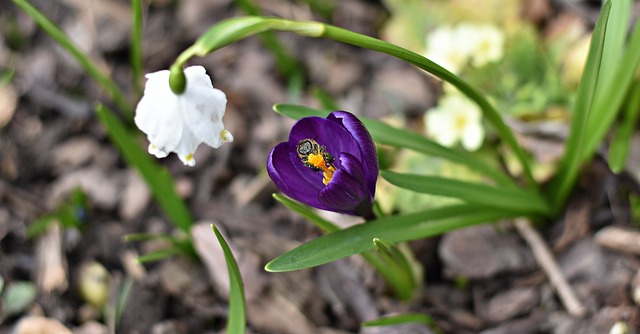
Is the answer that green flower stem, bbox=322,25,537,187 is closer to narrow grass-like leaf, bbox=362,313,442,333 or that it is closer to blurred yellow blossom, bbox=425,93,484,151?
blurred yellow blossom, bbox=425,93,484,151

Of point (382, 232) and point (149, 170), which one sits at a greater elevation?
point (382, 232)

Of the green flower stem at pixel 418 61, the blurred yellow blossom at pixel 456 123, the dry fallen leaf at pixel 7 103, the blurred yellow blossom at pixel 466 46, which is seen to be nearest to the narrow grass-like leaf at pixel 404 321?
the green flower stem at pixel 418 61

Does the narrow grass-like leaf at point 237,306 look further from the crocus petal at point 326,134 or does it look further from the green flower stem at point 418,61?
the green flower stem at point 418,61

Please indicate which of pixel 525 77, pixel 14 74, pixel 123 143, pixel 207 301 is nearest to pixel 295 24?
pixel 123 143

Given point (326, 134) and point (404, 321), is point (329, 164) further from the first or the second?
point (404, 321)

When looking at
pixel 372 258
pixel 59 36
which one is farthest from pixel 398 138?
pixel 59 36

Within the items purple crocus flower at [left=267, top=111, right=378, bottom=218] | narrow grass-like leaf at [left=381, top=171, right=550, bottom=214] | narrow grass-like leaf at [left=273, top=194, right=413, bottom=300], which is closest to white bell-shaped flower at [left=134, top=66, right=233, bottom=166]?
purple crocus flower at [left=267, top=111, right=378, bottom=218]
